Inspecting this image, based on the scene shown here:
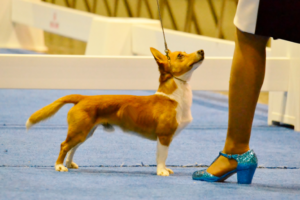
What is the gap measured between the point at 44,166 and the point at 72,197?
0.54 meters

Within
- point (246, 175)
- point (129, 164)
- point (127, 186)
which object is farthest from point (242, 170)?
point (129, 164)

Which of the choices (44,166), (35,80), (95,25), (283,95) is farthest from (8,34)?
(44,166)

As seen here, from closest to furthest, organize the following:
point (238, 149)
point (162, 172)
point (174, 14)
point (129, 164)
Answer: point (238, 149) → point (162, 172) → point (129, 164) → point (174, 14)

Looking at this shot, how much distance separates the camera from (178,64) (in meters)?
2.12

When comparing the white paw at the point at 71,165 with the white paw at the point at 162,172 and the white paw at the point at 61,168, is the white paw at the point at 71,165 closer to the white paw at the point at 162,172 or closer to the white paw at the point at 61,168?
the white paw at the point at 61,168

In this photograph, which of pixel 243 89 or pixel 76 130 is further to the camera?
pixel 76 130

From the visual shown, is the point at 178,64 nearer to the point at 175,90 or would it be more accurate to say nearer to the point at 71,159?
the point at 175,90

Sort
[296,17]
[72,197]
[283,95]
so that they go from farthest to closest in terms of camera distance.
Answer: [283,95]
[296,17]
[72,197]

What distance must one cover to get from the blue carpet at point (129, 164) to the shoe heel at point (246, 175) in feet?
0.09

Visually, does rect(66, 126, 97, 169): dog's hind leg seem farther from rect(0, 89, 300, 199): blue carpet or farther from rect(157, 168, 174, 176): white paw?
rect(157, 168, 174, 176): white paw

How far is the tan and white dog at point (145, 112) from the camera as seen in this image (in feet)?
6.68

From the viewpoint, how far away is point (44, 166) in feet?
7.02

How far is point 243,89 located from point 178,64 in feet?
1.13

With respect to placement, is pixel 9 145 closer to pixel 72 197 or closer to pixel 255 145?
pixel 72 197
